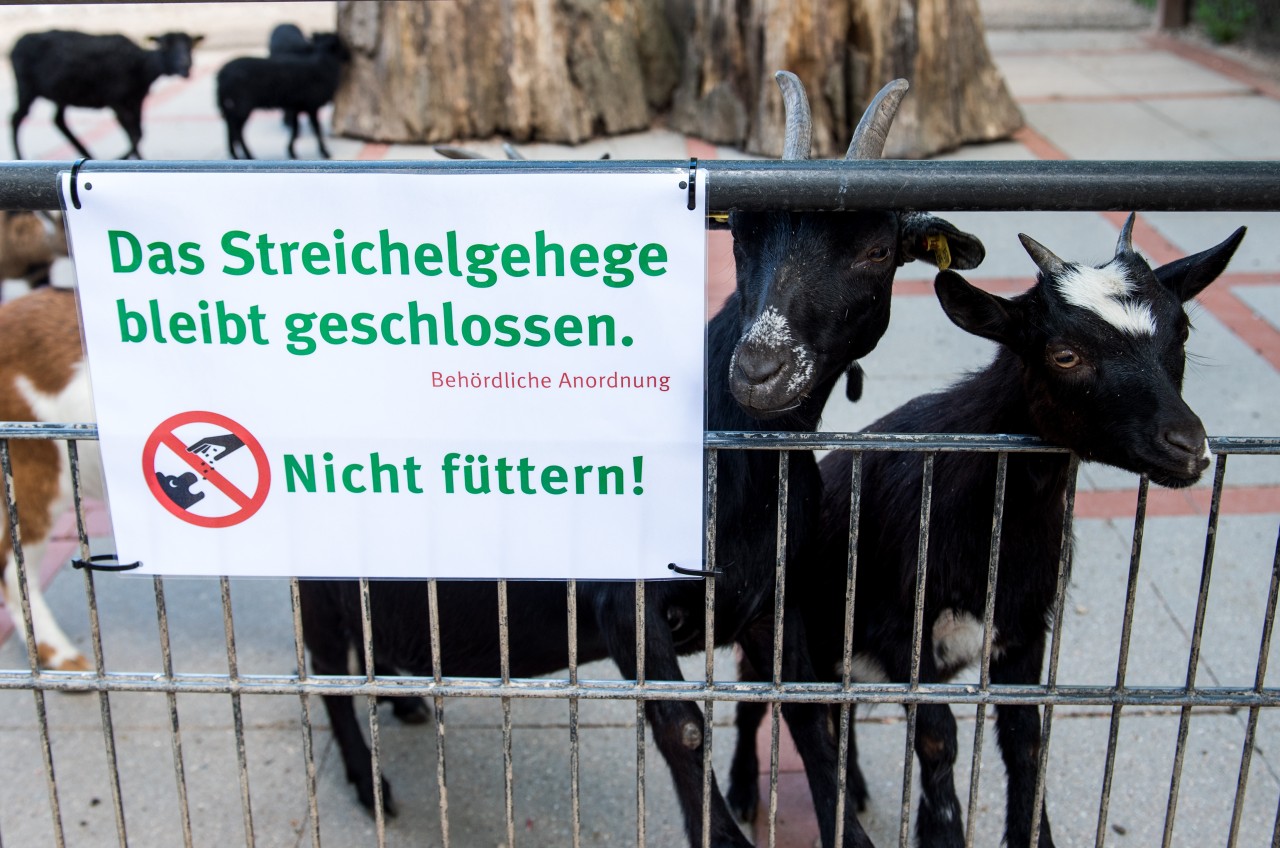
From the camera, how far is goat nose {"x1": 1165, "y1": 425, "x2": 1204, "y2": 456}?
233cm

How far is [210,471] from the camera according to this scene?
2.37 m

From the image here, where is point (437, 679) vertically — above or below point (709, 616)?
below

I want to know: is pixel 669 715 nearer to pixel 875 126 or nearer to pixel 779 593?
pixel 779 593

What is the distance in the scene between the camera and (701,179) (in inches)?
85.8

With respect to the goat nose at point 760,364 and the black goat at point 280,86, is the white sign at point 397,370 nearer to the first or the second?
the goat nose at point 760,364

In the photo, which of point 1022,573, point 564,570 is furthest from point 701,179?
point 1022,573

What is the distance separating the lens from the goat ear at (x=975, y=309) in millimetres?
2443

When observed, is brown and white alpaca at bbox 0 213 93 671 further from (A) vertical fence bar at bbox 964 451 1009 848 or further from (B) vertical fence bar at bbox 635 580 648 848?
(A) vertical fence bar at bbox 964 451 1009 848

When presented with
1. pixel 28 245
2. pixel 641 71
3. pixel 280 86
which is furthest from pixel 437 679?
pixel 641 71

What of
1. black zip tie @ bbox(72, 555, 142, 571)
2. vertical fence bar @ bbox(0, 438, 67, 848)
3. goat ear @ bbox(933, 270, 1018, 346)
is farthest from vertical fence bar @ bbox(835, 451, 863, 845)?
vertical fence bar @ bbox(0, 438, 67, 848)

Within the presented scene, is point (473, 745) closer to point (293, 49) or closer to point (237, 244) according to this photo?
point (237, 244)

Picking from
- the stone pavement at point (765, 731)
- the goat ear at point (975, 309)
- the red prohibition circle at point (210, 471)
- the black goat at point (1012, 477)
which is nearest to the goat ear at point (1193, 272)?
the black goat at point (1012, 477)

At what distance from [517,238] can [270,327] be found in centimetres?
48

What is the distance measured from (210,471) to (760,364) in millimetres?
1079
